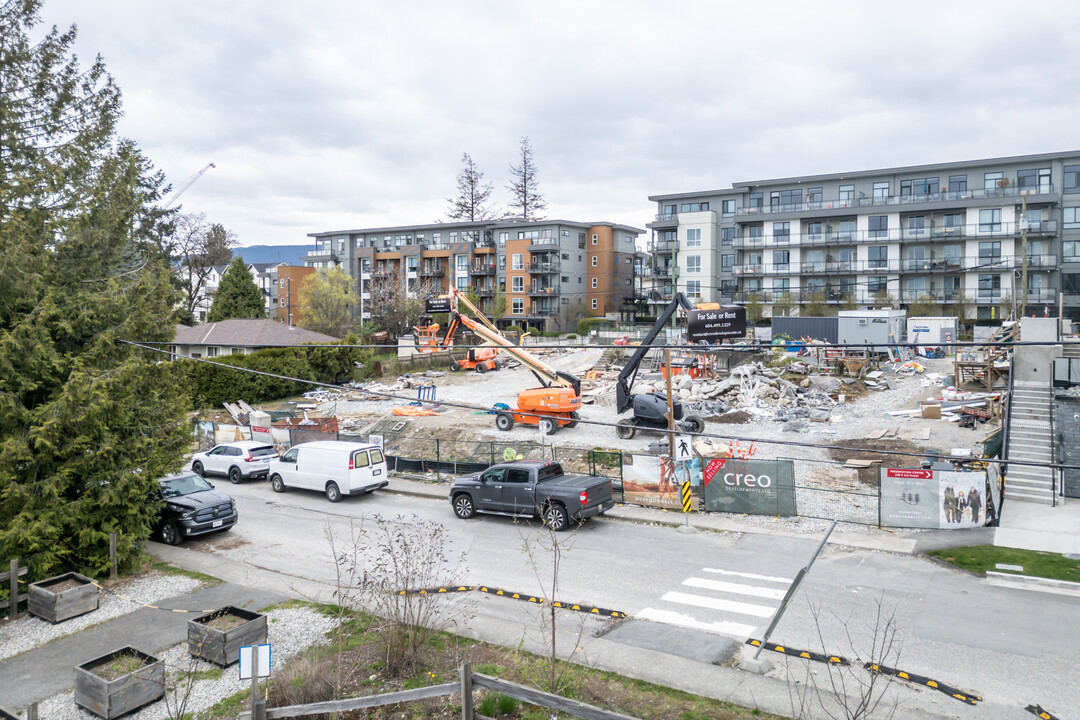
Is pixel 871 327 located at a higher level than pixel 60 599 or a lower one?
higher

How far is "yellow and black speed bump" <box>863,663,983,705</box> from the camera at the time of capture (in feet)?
31.4

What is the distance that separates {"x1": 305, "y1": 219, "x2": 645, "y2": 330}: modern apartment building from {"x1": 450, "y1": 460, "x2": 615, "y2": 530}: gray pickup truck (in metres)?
58.6

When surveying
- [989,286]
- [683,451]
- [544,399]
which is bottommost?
[683,451]

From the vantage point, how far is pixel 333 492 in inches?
906

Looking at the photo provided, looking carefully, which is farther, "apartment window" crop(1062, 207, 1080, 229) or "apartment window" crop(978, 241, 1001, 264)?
"apartment window" crop(978, 241, 1001, 264)

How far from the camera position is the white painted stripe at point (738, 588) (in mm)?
13867

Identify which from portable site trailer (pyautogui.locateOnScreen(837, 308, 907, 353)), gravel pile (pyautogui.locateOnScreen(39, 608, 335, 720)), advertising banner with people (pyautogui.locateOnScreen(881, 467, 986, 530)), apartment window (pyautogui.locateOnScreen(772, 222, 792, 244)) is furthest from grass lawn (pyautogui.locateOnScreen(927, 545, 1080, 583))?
apartment window (pyautogui.locateOnScreen(772, 222, 792, 244))

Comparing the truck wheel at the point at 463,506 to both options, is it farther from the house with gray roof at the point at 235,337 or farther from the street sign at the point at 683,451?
the house with gray roof at the point at 235,337

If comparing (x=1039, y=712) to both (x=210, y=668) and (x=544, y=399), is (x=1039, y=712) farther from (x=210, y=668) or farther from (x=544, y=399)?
(x=544, y=399)

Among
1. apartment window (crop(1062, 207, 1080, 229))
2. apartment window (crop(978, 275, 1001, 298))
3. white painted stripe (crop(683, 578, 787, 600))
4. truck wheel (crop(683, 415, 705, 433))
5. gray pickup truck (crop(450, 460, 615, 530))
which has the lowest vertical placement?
white painted stripe (crop(683, 578, 787, 600))

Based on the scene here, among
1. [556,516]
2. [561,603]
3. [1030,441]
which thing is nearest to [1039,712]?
[561,603]

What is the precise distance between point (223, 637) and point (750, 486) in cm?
1440

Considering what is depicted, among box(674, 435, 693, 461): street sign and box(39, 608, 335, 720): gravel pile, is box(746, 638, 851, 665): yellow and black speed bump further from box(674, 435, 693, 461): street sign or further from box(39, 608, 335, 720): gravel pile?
box(674, 435, 693, 461): street sign

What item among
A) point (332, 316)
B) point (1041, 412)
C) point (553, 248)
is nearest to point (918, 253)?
point (553, 248)
